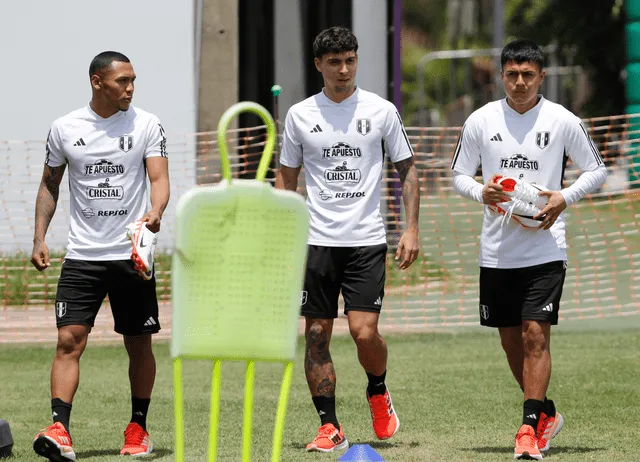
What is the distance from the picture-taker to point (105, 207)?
24.0 ft

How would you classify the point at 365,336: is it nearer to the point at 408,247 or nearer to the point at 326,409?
the point at 326,409

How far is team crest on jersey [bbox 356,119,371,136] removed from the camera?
7.39 metres

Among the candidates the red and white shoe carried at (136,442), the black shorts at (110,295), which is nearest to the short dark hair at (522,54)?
the black shorts at (110,295)

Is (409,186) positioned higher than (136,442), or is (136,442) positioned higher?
(409,186)

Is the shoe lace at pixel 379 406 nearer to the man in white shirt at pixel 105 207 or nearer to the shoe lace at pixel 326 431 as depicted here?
the shoe lace at pixel 326 431

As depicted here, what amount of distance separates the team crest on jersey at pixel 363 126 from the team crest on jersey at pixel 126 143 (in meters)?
1.23

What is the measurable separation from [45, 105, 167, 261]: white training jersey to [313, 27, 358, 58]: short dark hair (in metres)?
1.01

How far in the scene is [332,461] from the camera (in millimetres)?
6953

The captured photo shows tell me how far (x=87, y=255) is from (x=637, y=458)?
3074 millimetres

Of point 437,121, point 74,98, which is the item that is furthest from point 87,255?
point 437,121

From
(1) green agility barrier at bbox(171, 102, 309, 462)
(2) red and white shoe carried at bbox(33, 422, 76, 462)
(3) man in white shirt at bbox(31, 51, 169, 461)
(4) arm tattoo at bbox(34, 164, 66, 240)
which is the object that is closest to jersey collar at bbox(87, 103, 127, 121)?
(3) man in white shirt at bbox(31, 51, 169, 461)

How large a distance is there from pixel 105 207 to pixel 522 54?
7.74 feet

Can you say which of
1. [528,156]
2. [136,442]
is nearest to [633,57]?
[528,156]

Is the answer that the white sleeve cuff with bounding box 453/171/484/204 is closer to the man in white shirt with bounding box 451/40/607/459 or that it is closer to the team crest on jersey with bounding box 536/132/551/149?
the man in white shirt with bounding box 451/40/607/459
